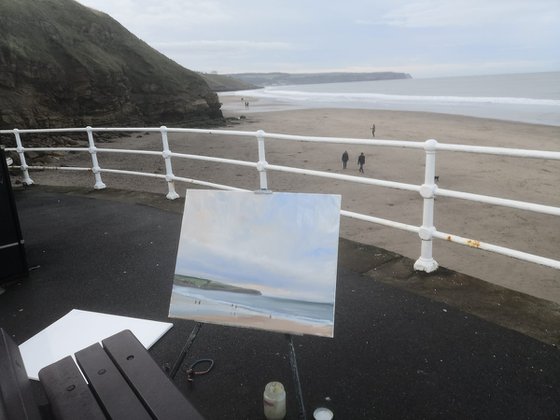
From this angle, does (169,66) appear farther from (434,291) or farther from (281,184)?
(434,291)

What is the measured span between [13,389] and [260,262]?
1.22 meters

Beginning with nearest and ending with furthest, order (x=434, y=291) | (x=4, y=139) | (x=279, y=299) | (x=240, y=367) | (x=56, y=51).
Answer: (x=279, y=299), (x=240, y=367), (x=434, y=291), (x=4, y=139), (x=56, y=51)

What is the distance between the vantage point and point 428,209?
420 cm

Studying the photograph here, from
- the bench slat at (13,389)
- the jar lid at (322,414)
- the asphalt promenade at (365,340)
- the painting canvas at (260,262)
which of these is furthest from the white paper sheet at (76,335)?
the jar lid at (322,414)

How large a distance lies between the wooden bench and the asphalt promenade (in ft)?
2.42

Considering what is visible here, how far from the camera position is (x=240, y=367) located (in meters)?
2.96

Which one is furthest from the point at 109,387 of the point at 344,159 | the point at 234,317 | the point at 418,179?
the point at 344,159

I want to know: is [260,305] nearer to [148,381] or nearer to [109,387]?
[148,381]

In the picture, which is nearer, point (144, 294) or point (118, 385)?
point (118, 385)

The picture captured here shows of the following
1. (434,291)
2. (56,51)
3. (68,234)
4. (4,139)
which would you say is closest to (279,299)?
(434,291)

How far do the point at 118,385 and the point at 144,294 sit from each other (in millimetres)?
2271

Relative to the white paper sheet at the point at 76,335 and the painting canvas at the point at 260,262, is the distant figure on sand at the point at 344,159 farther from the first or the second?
the painting canvas at the point at 260,262

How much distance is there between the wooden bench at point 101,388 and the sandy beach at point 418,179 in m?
5.95

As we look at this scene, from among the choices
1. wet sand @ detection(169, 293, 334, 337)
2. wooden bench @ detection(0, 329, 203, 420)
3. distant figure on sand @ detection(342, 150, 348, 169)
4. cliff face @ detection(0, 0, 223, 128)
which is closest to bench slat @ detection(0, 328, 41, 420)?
wooden bench @ detection(0, 329, 203, 420)
